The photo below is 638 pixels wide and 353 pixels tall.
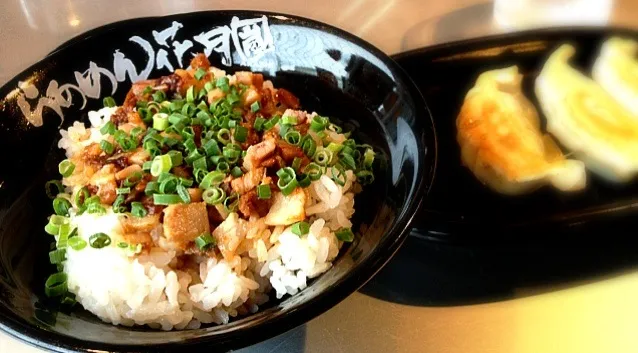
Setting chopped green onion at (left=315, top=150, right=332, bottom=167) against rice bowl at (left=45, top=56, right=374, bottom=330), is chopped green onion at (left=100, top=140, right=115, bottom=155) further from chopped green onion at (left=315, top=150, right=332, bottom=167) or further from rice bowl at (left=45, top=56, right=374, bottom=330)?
chopped green onion at (left=315, top=150, right=332, bottom=167)

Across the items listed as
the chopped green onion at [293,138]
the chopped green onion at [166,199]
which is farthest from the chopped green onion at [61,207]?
the chopped green onion at [293,138]

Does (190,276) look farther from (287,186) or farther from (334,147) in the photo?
(334,147)

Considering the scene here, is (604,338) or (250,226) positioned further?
(604,338)

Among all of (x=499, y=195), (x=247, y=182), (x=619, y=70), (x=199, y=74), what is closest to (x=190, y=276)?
(x=247, y=182)

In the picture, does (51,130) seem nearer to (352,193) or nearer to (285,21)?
(285,21)

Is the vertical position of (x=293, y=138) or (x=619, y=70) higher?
(x=293, y=138)

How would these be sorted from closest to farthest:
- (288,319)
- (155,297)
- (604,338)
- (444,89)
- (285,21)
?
1. (288,319)
2. (155,297)
3. (604,338)
4. (285,21)
5. (444,89)

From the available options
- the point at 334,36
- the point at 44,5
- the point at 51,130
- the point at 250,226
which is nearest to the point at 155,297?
the point at 250,226

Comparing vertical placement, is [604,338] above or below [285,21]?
below

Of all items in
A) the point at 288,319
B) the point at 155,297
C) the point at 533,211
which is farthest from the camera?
the point at 533,211
